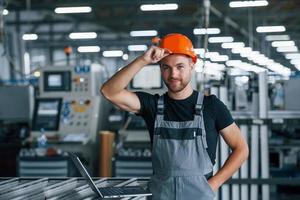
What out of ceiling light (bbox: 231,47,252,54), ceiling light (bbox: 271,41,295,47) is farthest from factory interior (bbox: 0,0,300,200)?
ceiling light (bbox: 231,47,252,54)

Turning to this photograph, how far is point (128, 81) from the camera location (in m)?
A: 2.56

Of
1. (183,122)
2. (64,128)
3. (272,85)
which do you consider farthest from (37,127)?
(183,122)

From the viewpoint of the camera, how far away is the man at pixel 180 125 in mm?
2451

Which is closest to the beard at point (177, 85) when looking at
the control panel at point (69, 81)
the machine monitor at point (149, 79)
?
the machine monitor at point (149, 79)

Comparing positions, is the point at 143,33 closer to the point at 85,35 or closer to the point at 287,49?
the point at 85,35

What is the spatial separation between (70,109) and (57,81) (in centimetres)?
38

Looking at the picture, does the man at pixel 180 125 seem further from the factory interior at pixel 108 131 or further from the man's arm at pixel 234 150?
the factory interior at pixel 108 131

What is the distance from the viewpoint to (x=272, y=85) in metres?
7.55

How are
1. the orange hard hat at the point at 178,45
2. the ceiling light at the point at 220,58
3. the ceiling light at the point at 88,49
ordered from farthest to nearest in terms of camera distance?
the ceiling light at the point at 220,58 → the ceiling light at the point at 88,49 → the orange hard hat at the point at 178,45

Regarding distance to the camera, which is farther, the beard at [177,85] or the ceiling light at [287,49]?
the ceiling light at [287,49]

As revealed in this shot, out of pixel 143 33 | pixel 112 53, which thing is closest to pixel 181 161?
pixel 143 33

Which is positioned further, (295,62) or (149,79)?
(295,62)

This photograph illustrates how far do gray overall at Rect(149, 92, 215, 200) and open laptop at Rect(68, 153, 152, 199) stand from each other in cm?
7

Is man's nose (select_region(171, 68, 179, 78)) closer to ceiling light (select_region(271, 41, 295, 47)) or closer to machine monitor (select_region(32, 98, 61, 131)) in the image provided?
machine monitor (select_region(32, 98, 61, 131))
